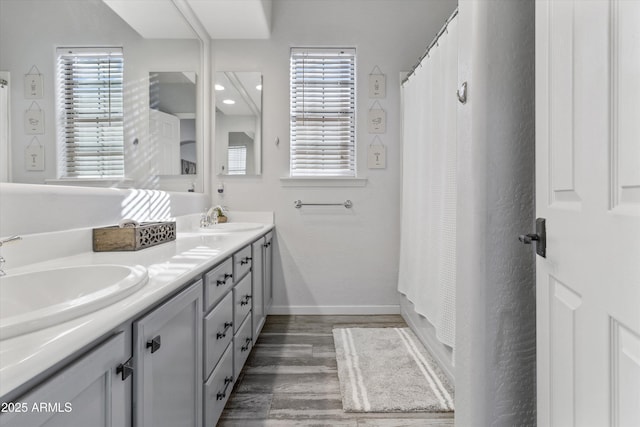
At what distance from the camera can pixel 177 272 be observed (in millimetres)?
906

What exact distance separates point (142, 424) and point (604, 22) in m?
1.21

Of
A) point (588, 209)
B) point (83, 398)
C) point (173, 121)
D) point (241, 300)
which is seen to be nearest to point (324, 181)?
point (173, 121)

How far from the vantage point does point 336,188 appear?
2674 mm

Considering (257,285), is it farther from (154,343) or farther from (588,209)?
(588,209)

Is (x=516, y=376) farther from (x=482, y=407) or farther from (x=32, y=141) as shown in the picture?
(x=32, y=141)

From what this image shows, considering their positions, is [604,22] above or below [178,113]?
below

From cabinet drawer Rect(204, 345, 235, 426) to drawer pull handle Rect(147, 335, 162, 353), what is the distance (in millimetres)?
466

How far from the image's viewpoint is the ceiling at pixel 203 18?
5.52ft

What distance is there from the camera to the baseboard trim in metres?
2.71

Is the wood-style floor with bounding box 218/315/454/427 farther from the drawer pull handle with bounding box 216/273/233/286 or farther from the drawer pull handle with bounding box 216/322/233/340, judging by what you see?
the drawer pull handle with bounding box 216/273/233/286

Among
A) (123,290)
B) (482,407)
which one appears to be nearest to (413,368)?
(482,407)

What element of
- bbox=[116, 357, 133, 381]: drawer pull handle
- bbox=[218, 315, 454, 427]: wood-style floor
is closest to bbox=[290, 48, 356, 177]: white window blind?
bbox=[218, 315, 454, 427]: wood-style floor

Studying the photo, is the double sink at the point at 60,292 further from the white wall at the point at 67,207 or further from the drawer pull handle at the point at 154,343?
the white wall at the point at 67,207

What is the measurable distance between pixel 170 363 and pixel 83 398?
334 millimetres
